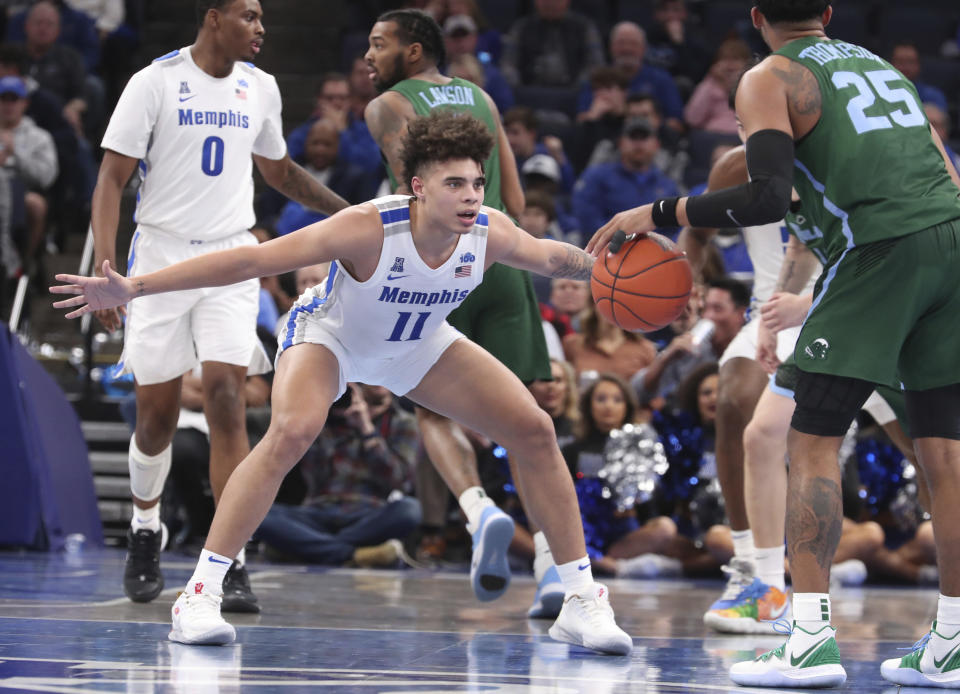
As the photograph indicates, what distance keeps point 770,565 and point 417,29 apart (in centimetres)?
269

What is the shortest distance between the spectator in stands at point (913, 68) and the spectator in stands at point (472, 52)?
11.3 feet

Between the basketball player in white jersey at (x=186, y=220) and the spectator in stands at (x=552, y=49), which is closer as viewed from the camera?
the basketball player in white jersey at (x=186, y=220)

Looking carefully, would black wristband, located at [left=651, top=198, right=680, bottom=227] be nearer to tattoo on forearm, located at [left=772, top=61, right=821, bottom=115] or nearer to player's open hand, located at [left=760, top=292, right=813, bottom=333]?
tattoo on forearm, located at [left=772, top=61, right=821, bottom=115]

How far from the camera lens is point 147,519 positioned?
5.88 m

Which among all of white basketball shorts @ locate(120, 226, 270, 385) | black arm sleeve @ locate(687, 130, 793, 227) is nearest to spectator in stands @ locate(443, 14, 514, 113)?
white basketball shorts @ locate(120, 226, 270, 385)

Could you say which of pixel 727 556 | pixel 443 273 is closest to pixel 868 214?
pixel 443 273

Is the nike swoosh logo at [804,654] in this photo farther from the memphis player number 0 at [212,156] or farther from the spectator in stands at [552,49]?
the spectator in stands at [552,49]

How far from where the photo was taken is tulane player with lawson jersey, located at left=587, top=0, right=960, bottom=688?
12.8ft

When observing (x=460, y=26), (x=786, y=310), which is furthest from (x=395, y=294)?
(x=460, y=26)

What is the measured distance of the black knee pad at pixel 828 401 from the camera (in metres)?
3.94

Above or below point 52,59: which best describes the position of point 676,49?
above

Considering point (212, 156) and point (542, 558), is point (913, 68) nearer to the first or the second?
point (542, 558)

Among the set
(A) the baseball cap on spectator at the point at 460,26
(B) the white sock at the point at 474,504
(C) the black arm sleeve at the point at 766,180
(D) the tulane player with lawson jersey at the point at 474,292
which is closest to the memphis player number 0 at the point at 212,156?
(D) the tulane player with lawson jersey at the point at 474,292

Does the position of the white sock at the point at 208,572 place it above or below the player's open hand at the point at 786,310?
below
